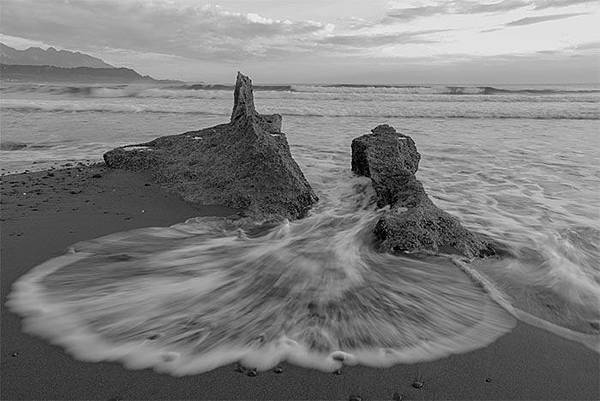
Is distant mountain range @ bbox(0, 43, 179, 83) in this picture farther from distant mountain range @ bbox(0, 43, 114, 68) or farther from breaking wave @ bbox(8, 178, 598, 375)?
breaking wave @ bbox(8, 178, 598, 375)

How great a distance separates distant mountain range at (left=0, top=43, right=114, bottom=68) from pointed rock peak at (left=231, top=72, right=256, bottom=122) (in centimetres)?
14532

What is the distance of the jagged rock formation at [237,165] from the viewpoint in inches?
203

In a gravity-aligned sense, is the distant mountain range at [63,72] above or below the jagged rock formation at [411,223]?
above

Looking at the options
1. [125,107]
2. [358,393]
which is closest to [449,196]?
[358,393]

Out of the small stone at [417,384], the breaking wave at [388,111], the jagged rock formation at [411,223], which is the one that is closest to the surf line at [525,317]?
the jagged rock formation at [411,223]

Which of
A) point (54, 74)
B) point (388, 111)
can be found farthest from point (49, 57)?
point (388, 111)

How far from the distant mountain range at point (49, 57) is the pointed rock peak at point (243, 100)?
145320 mm

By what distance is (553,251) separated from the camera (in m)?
4.07

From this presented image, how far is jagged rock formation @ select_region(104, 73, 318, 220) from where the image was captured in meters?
5.16

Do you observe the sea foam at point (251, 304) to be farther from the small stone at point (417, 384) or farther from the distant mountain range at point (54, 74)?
the distant mountain range at point (54, 74)

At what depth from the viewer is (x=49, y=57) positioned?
505 ft

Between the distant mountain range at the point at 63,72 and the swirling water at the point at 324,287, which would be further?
the distant mountain range at the point at 63,72

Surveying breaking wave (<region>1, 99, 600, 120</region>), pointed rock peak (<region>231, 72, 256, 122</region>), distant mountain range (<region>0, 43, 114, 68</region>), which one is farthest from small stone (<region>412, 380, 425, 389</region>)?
distant mountain range (<region>0, 43, 114, 68</region>)

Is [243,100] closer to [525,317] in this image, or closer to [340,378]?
[525,317]
